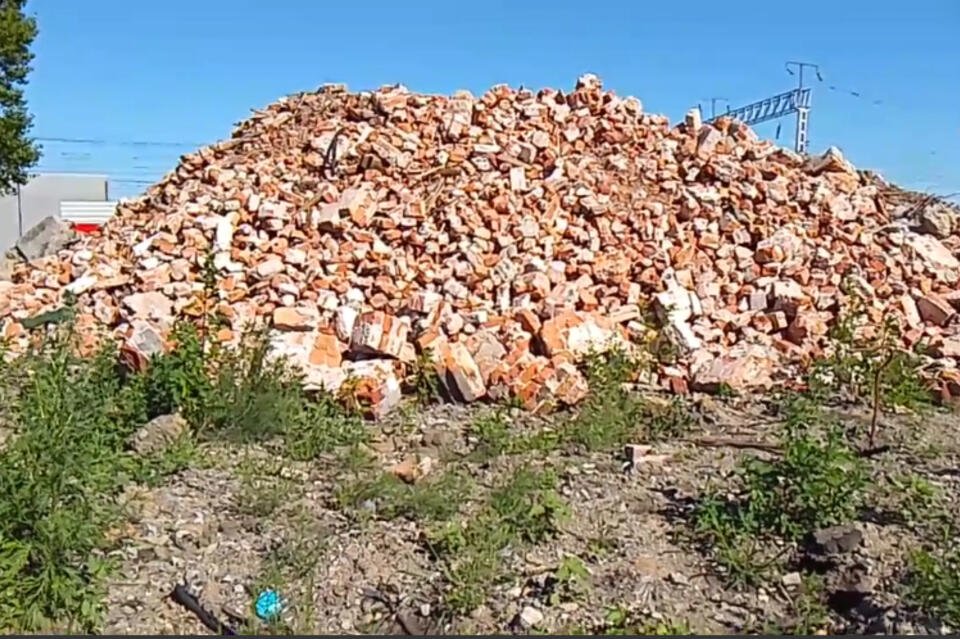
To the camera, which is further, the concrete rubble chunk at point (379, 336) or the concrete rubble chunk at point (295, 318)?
the concrete rubble chunk at point (295, 318)

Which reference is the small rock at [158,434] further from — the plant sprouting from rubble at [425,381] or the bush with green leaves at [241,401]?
the plant sprouting from rubble at [425,381]

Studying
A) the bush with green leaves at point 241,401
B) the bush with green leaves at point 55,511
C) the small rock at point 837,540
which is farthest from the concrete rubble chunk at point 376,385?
the small rock at point 837,540

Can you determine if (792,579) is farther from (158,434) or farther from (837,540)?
(158,434)

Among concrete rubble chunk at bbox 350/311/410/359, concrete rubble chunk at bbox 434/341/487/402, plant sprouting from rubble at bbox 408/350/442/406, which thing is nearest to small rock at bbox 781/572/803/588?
concrete rubble chunk at bbox 434/341/487/402

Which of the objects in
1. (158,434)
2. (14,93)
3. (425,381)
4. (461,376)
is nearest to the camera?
(158,434)

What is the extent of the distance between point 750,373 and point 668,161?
2.73 m

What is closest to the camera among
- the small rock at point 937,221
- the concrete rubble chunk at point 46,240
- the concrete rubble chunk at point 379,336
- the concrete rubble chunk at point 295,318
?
the concrete rubble chunk at point 379,336

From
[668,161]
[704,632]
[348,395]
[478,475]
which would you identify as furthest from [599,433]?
[668,161]

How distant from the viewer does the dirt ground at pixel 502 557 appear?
3434 millimetres

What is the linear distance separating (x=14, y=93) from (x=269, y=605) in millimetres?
15168

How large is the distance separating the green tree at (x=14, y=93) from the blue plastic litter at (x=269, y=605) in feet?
47.4

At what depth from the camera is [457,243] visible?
7.61m

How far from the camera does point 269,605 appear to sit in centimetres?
346

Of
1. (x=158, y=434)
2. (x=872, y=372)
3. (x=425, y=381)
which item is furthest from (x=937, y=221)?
(x=158, y=434)
